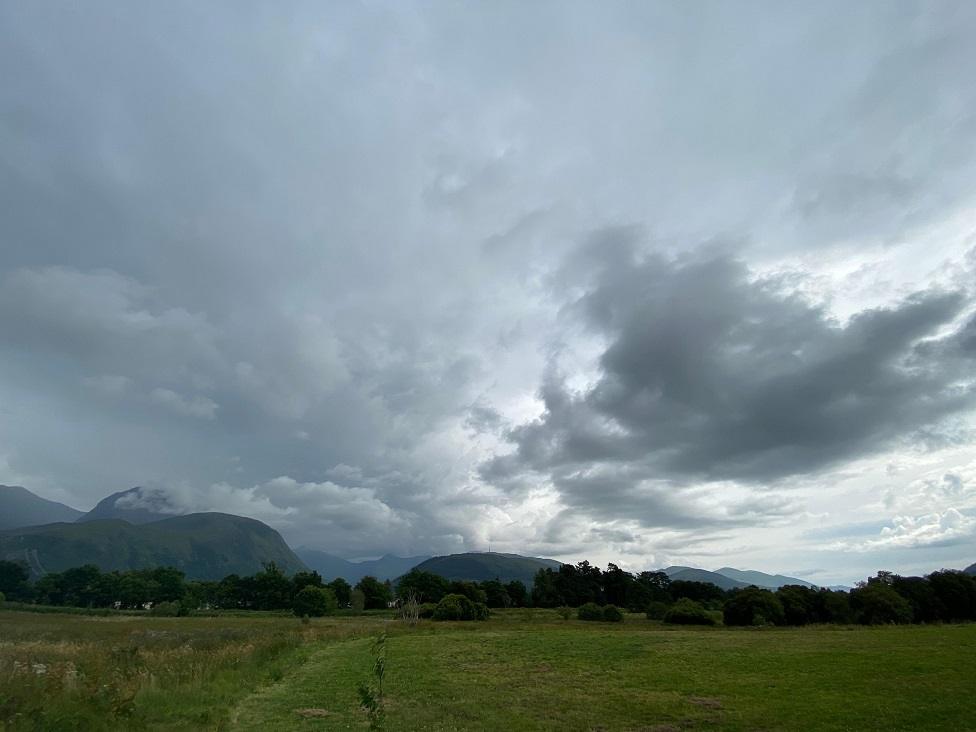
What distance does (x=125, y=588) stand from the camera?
136 meters

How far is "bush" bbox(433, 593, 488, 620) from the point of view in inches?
3211

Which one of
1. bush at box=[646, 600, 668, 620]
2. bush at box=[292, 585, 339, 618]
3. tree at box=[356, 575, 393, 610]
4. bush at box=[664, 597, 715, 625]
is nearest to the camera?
bush at box=[664, 597, 715, 625]

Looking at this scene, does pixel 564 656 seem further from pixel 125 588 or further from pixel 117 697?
pixel 125 588

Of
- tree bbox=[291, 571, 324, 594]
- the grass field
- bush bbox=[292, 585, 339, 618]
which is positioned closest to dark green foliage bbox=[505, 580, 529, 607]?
bush bbox=[292, 585, 339, 618]

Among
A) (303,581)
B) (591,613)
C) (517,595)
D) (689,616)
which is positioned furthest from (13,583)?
(689,616)

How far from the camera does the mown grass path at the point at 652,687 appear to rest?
1747 cm

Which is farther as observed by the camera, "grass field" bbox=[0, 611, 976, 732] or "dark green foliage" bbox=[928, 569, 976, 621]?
"dark green foliage" bbox=[928, 569, 976, 621]

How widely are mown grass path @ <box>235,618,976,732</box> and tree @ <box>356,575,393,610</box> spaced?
102 meters

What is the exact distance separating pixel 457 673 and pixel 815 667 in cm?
1649

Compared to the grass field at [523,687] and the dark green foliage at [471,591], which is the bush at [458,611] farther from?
the grass field at [523,687]

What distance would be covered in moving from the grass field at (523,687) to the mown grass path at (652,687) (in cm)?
8

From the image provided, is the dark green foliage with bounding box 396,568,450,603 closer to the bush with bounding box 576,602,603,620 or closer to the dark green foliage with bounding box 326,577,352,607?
the dark green foliage with bounding box 326,577,352,607

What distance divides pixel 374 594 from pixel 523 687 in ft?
387

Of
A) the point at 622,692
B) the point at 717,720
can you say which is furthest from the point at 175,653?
the point at 717,720
